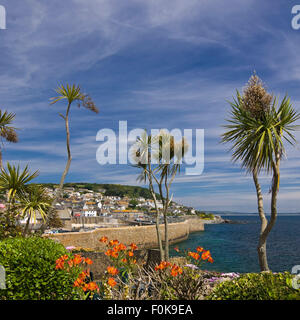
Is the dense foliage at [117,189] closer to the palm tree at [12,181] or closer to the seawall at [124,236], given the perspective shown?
the seawall at [124,236]

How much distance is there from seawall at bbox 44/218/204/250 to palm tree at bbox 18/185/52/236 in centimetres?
1235

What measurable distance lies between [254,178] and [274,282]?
5643mm

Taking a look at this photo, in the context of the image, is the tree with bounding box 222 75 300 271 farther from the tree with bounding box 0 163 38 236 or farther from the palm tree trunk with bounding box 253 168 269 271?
the tree with bounding box 0 163 38 236

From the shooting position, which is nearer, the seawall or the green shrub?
the green shrub

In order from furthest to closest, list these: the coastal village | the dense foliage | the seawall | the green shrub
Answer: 1. the dense foliage
2. the coastal village
3. the seawall
4. the green shrub

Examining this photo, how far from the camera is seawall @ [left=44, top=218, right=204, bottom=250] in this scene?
102 ft

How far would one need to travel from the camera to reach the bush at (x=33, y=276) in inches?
225

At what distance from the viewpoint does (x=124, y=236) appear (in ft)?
136

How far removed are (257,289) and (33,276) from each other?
4.25m
